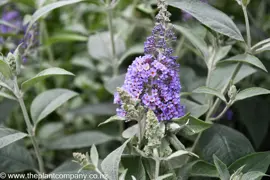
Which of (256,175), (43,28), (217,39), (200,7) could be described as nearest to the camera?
(256,175)

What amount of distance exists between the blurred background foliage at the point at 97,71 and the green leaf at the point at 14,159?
0.24 m

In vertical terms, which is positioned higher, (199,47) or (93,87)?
(199,47)

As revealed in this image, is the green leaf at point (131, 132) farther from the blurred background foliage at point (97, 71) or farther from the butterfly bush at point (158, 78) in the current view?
the blurred background foliage at point (97, 71)

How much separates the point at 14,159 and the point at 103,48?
726 millimetres

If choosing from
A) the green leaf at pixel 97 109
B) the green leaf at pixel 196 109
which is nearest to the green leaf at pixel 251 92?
the green leaf at pixel 196 109

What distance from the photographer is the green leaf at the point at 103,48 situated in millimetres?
2029

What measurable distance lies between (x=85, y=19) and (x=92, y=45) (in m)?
0.85

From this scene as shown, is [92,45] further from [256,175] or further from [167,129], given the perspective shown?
[256,175]

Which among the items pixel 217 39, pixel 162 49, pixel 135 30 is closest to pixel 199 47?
pixel 217 39

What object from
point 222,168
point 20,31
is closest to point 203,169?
point 222,168

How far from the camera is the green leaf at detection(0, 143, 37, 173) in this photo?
154 cm

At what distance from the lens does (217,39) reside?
4.82ft

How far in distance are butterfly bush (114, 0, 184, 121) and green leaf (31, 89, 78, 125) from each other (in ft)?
1.13

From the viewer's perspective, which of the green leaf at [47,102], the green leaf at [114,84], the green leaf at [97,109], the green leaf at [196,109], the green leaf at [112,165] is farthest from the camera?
the green leaf at [97,109]
